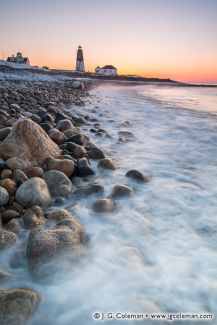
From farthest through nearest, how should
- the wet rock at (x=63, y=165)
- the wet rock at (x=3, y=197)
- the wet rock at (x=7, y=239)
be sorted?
1. the wet rock at (x=63, y=165)
2. the wet rock at (x=3, y=197)
3. the wet rock at (x=7, y=239)

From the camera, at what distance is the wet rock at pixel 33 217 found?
10.3ft

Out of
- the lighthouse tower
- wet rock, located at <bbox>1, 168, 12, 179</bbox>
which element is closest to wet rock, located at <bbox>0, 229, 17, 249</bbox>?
wet rock, located at <bbox>1, 168, 12, 179</bbox>

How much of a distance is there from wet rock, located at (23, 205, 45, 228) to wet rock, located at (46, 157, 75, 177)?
40.5 inches

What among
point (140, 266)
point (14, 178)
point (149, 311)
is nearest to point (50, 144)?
point (14, 178)

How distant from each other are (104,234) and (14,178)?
137cm

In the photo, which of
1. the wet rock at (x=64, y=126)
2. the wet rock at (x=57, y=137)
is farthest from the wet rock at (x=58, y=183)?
the wet rock at (x=64, y=126)

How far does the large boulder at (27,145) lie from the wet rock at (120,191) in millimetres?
1179

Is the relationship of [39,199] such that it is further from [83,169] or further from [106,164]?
[106,164]

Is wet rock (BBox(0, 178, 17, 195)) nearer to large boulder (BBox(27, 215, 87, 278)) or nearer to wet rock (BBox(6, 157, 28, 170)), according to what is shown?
wet rock (BBox(6, 157, 28, 170))

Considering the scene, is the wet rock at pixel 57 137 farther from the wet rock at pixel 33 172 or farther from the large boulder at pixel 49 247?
the large boulder at pixel 49 247

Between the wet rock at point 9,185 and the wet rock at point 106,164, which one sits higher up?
the wet rock at point 9,185

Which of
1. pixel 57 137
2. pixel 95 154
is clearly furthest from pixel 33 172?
pixel 57 137

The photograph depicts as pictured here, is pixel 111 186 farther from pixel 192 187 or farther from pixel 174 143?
pixel 174 143

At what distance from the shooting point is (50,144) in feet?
15.9
